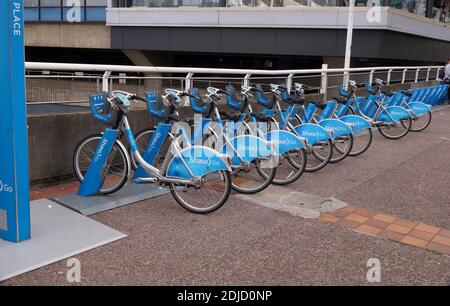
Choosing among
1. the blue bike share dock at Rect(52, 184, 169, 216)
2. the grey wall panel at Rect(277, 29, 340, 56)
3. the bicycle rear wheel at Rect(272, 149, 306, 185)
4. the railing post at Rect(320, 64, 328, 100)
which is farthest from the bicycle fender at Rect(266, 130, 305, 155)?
the grey wall panel at Rect(277, 29, 340, 56)

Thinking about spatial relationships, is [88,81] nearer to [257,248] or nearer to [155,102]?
[155,102]

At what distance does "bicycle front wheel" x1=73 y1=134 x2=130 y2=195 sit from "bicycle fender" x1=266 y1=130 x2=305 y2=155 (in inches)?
66.0

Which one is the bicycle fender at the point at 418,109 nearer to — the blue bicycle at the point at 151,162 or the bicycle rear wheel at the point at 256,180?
the bicycle rear wheel at the point at 256,180

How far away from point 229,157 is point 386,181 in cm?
222

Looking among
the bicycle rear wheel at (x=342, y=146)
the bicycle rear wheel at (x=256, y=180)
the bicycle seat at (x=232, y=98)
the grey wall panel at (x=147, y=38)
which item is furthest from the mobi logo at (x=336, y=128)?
the grey wall panel at (x=147, y=38)

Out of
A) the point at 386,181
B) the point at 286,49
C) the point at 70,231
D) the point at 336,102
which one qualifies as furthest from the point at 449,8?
the point at 70,231

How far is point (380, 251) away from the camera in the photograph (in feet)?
12.6

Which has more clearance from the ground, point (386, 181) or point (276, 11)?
point (276, 11)

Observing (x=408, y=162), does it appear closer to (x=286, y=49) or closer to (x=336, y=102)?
(x=336, y=102)

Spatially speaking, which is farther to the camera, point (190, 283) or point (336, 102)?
point (336, 102)

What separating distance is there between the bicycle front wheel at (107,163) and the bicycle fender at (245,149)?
1.06 meters

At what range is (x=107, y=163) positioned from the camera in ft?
15.9
